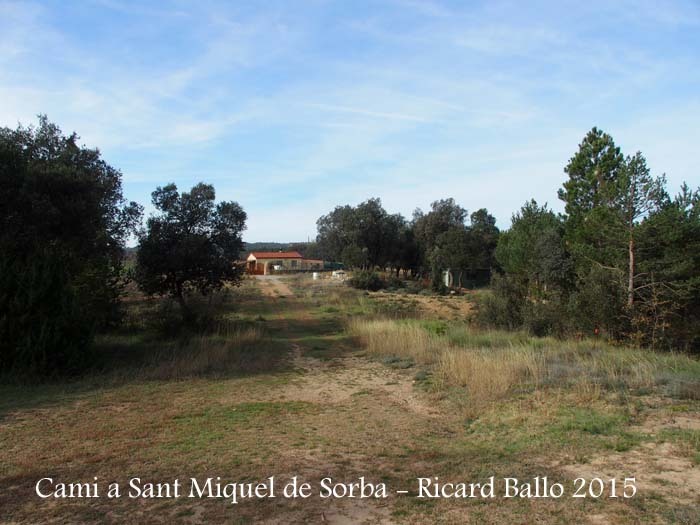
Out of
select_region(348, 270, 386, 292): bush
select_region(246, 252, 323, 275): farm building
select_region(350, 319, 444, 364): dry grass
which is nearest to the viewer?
select_region(350, 319, 444, 364): dry grass

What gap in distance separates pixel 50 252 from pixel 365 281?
105ft

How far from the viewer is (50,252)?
11.2 metres

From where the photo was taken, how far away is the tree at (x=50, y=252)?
10.1m

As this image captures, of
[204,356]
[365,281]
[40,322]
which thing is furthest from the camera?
[365,281]

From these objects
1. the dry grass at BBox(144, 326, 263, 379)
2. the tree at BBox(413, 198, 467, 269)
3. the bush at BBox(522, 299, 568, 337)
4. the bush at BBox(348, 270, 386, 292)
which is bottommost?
the dry grass at BBox(144, 326, 263, 379)

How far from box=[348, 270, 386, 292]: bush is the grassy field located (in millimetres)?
29047

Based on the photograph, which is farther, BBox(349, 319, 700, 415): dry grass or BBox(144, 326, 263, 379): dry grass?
BBox(144, 326, 263, 379): dry grass

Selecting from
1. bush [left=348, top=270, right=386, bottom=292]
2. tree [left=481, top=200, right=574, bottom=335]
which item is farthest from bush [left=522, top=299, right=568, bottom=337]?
bush [left=348, top=270, right=386, bottom=292]

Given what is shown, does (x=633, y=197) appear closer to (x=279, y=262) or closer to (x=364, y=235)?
(x=364, y=235)

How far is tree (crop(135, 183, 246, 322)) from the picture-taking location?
676 inches

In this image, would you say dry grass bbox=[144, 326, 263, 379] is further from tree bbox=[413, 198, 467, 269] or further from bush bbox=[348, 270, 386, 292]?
tree bbox=[413, 198, 467, 269]

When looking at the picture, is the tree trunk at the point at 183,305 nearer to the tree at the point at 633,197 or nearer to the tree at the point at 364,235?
the tree at the point at 633,197

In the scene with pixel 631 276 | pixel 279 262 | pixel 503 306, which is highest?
pixel 279 262

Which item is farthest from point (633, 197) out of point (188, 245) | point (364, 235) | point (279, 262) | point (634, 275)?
point (279, 262)
